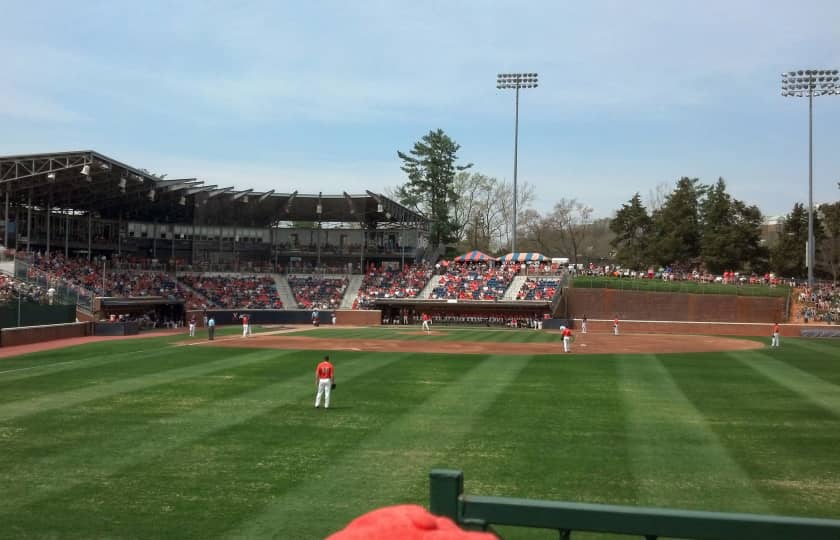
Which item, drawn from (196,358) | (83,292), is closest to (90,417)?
(196,358)

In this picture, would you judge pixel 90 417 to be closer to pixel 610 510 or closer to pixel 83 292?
pixel 610 510

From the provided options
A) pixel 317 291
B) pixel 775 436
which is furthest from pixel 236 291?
pixel 775 436

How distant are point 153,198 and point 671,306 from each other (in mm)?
42518

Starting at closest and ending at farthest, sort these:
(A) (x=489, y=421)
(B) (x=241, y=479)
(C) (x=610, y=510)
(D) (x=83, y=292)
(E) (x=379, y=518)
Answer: (E) (x=379, y=518) → (C) (x=610, y=510) → (B) (x=241, y=479) → (A) (x=489, y=421) → (D) (x=83, y=292)

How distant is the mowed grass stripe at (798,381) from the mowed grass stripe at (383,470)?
957cm

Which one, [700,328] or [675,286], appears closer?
[700,328]

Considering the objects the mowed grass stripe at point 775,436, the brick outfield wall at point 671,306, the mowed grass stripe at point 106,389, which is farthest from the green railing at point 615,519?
the brick outfield wall at point 671,306

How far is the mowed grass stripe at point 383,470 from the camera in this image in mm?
10273

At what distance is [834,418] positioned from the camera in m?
17.9

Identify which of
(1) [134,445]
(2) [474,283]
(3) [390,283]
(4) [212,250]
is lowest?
(1) [134,445]

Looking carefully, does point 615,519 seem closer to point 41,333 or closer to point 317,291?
point 41,333

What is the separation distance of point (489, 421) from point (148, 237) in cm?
6094

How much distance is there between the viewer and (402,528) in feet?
8.03

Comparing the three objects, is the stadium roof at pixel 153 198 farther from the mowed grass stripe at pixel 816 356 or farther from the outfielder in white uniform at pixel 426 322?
the mowed grass stripe at pixel 816 356
